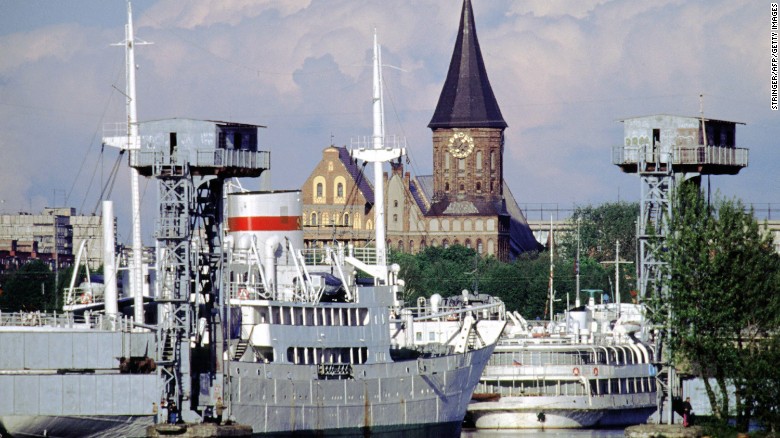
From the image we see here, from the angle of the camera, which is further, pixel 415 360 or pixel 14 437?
pixel 415 360

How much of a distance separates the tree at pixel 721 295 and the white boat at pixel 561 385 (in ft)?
98.0

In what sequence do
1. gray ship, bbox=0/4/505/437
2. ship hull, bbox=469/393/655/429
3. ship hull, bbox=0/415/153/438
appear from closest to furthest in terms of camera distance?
gray ship, bbox=0/4/505/437 → ship hull, bbox=0/415/153/438 → ship hull, bbox=469/393/655/429

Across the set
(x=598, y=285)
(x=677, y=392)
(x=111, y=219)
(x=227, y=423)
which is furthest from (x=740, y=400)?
(x=598, y=285)

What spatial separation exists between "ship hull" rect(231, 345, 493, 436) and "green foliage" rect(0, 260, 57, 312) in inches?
1917

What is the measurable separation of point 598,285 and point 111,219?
97456 mm

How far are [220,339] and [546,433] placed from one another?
28742mm

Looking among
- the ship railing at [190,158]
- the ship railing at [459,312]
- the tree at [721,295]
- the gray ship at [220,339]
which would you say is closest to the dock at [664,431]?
the tree at [721,295]

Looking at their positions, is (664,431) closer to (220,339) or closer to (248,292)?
(220,339)

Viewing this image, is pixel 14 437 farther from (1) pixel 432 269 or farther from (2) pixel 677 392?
(1) pixel 432 269

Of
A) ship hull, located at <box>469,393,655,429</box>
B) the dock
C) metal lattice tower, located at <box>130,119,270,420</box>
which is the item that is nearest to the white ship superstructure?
metal lattice tower, located at <box>130,119,270,420</box>

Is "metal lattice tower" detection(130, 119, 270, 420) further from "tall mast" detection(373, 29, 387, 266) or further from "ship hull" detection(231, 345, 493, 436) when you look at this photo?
"tall mast" detection(373, 29, 387, 266)

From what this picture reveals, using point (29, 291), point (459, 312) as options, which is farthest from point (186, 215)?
point (29, 291)

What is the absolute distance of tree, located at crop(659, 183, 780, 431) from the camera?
68188 millimetres

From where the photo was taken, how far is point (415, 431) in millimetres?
86250
